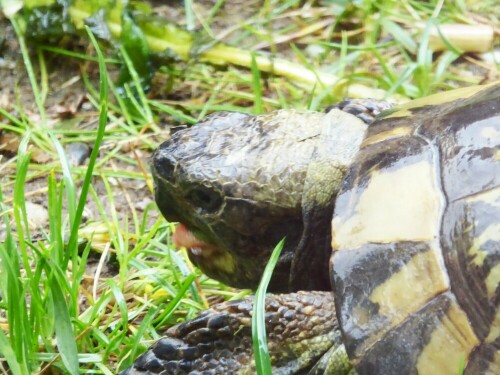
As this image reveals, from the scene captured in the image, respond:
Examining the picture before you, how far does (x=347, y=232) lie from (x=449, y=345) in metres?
0.31

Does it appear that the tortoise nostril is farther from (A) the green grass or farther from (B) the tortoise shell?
(B) the tortoise shell

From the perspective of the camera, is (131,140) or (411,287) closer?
(411,287)

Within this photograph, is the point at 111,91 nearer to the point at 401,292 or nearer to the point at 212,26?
the point at 212,26

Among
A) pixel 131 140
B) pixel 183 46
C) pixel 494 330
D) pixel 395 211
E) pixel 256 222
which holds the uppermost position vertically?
pixel 395 211

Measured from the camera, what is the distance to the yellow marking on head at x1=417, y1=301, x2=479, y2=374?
1.48m

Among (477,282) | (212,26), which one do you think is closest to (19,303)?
(477,282)

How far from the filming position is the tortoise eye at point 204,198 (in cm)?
205

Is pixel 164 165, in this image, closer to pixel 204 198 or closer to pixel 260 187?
pixel 204 198

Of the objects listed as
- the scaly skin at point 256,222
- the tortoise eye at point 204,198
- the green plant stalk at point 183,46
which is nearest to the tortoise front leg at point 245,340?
the scaly skin at point 256,222

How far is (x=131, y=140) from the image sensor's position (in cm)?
327

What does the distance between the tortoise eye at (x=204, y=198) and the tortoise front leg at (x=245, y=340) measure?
265 millimetres

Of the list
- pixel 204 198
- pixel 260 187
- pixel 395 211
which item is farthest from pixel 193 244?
pixel 395 211

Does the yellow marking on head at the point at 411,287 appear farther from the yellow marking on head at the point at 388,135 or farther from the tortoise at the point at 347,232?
the yellow marking on head at the point at 388,135

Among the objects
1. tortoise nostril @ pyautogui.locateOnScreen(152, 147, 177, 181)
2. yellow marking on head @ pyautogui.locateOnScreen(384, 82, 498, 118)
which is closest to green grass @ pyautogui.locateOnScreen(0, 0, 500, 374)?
tortoise nostril @ pyautogui.locateOnScreen(152, 147, 177, 181)
